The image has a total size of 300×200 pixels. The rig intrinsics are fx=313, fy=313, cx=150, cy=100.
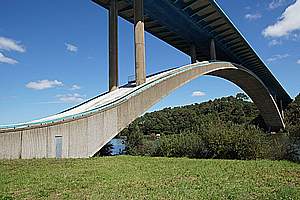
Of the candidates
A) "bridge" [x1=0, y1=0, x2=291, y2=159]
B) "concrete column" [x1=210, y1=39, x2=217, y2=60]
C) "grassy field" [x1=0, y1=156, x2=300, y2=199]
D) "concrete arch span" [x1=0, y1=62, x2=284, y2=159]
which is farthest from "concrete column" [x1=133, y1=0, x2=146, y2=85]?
"grassy field" [x1=0, y1=156, x2=300, y2=199]

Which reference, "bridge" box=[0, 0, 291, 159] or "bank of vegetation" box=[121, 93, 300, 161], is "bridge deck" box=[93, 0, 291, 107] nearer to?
"bridge" box=[0, 0, 291, 159]

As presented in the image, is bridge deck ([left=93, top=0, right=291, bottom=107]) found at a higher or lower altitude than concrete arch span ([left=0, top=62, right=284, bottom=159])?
higher

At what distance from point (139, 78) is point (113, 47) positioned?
4000mm

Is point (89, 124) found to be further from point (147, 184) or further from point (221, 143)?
point (147, 184)

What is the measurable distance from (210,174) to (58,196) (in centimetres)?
483

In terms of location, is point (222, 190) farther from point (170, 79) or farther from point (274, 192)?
point (170, 79)

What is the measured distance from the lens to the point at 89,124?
1750 centimetres

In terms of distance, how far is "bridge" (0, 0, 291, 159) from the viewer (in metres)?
14.9

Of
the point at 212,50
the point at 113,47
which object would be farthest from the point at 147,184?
the point at 212,50

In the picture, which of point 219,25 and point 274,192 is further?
point 219,25

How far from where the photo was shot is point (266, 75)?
193 feet

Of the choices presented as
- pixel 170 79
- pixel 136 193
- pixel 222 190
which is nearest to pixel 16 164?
pixel 136 193

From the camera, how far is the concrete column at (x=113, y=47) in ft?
86.2

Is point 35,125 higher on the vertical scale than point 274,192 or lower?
higher
